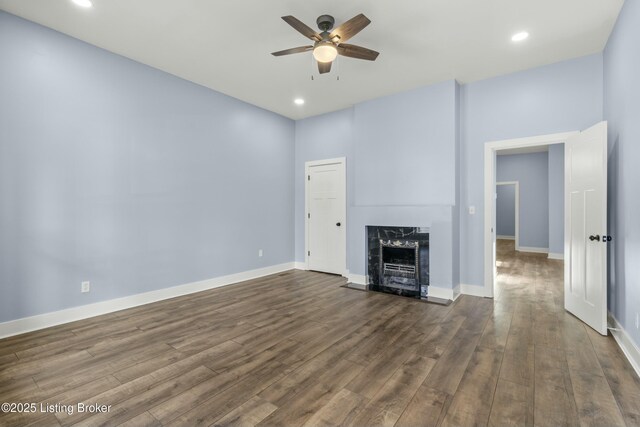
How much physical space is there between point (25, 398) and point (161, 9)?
3313 millimetres

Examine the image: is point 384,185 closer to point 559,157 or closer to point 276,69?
point 276,69

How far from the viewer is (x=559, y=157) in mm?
7469

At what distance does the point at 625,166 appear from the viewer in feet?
8.73

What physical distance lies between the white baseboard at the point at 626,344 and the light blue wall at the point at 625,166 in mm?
59

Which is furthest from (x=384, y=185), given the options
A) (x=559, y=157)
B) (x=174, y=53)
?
(x=559, y=157)

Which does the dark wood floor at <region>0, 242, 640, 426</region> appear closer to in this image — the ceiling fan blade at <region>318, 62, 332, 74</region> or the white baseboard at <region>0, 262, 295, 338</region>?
the white baseboard at <region>0, 262, 295, 338</region>

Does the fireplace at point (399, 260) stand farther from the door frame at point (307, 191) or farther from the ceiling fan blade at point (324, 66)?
the ceiling fan blade at point (324, 66)

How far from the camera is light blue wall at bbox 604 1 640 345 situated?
239 cm

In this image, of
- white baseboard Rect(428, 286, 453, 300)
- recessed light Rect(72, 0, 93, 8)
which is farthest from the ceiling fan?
white baseboard Rect(428, 286, 453, 300)

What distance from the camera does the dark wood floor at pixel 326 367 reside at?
5.90ft

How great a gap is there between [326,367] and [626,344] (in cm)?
256

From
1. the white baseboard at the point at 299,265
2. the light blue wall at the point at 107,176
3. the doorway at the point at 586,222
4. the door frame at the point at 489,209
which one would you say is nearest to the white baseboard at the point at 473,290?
the door frame at the point at 489,209

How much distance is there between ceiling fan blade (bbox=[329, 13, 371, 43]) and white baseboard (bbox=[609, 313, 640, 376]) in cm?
337

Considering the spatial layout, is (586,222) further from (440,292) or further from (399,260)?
(399,260)
